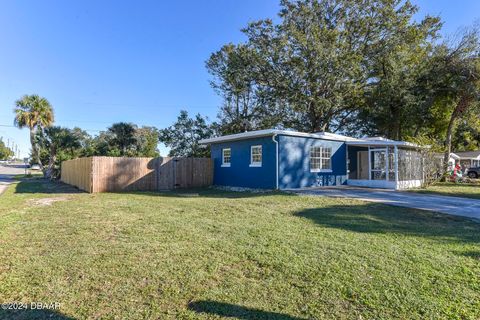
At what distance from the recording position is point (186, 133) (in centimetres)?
2983

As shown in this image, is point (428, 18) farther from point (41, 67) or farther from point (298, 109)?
point (41, 67)

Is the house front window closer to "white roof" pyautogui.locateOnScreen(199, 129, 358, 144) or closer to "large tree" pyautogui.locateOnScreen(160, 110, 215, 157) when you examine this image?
"white roof" pyautogui.locateOnScreen(199, 129, 358, 144)

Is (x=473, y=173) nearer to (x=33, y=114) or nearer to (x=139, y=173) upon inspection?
(x=139, y=173)

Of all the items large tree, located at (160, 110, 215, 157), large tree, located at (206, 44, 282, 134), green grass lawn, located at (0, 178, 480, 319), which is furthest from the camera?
large tree, located at (160, 110, 215, 157)

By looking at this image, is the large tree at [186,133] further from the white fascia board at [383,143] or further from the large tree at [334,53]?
the white fascia board at [383,143]

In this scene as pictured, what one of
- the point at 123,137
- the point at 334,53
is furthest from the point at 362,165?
the point at 123,137

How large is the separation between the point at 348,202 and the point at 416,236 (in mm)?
4328

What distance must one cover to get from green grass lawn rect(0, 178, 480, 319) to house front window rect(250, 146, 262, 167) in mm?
7435

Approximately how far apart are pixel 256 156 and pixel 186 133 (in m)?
16.4

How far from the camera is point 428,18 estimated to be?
2227 centimetres

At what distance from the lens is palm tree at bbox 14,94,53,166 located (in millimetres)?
29406

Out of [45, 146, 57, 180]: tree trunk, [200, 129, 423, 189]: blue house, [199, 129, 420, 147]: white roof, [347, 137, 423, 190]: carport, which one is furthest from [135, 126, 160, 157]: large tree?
[347, 137, 423, 190]: carport

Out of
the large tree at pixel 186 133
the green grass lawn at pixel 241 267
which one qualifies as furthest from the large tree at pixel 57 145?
the green grass lawn at pixel 241 267

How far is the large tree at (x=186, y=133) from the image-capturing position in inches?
1169
